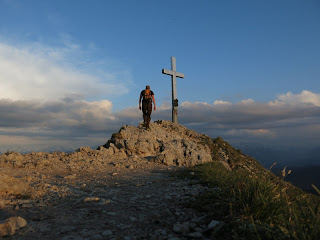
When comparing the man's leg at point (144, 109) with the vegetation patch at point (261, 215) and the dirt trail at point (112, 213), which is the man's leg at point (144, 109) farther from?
the vegetation patch at point (261, 215)

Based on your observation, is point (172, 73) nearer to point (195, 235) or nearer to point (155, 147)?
point (155, 147)

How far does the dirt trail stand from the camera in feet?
10.8

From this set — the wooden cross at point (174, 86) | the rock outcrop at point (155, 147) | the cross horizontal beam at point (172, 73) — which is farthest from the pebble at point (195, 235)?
the cross horizontal beam at point (172, 73)

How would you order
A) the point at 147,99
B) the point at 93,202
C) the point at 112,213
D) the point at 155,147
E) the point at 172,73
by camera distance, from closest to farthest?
the point at 112,213 → the point at 93,202 → the point at 155,147 → the point at 147,99 → the point at 172,73

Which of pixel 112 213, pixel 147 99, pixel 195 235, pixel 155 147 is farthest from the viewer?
pixel 147 99

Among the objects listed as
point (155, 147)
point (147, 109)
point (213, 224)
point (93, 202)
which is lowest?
point (93, 202)

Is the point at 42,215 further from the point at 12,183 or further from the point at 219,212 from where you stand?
the point at 219,212

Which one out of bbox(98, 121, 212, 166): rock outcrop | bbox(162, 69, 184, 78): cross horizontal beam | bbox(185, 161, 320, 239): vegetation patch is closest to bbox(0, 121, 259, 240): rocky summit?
bbox(185, 161, 320, 239): vegetation patch

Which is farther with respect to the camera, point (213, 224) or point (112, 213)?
point (112, 213)

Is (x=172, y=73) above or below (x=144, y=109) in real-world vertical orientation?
above

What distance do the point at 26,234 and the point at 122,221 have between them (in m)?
1.34

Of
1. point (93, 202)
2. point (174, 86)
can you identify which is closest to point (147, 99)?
point (174, 86)

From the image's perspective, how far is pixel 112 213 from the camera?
4.08 meters

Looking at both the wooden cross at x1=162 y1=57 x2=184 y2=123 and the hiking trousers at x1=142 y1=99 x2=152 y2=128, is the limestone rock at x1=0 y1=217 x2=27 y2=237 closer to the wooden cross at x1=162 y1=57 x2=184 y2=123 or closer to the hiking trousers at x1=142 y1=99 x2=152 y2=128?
the hiking trousers at x1=142 y1=99 x2=152 y2=128
